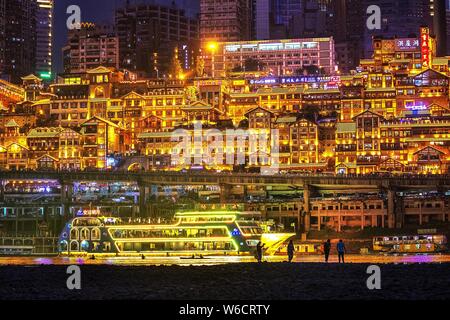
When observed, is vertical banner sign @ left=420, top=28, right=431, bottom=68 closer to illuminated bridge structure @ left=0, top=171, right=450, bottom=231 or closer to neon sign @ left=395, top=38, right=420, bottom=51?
neon sign @ left=395, top=38, right=420, bottom=51

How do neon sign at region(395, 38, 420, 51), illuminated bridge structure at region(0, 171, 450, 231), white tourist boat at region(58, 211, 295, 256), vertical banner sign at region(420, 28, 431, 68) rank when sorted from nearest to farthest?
white tourist boat at region(58, 211, 295, 256) → illuminated bridge structure at region(0, 171, 450, 231) → vertical banner sign at region(420, 28, 431, 68) → neon sign at region(395, 38, 420, 51)

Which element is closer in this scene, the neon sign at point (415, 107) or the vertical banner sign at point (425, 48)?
the neon sign at point (415, 107)

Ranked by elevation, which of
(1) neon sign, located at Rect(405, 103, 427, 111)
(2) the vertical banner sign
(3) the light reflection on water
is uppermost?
(2) the vertical banner sign

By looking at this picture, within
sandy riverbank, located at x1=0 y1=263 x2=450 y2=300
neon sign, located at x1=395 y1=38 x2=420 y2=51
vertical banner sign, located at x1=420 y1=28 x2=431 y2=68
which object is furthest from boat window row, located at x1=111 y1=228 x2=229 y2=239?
neon sign, located at x1=395 y1=38 x2=420 y2=51

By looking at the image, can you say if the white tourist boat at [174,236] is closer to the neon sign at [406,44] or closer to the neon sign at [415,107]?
the neon sign at [415,107]

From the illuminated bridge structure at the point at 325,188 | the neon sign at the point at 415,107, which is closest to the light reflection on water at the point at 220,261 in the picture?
the illuminated bridge structure at the point at 325,188

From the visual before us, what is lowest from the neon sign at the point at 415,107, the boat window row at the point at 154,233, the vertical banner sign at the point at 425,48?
the boat window row at the point at 154,233
